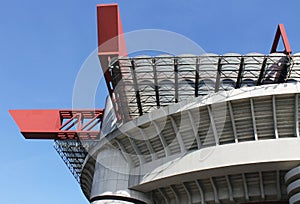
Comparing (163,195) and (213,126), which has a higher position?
(213,126)

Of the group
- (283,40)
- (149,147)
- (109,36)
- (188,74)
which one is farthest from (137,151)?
(283,40)

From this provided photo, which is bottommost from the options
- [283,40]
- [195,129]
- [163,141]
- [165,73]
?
[163,141]

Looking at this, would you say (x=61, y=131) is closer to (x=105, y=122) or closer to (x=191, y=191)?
(x=105, y=122)

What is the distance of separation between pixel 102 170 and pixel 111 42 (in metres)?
9.86

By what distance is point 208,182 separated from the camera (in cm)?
2367

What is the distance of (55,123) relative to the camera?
34.8 m

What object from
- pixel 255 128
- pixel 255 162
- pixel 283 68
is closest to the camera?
pixel 255 162

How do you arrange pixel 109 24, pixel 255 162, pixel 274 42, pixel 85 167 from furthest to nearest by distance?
pixel 274 42 → pixel 85 167 → pixel 109 24 → pixel 255 162

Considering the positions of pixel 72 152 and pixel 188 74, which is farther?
pixel 72 152

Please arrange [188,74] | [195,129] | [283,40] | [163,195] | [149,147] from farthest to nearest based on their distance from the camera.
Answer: [283,40] → [188,74] → [163,195] → [149,147] → [195,129]

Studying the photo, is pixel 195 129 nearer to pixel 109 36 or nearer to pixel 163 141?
pixel 163 141

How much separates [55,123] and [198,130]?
1761cm

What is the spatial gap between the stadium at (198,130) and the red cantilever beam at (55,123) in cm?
491

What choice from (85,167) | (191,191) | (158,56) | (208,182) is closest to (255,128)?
(208,182)
